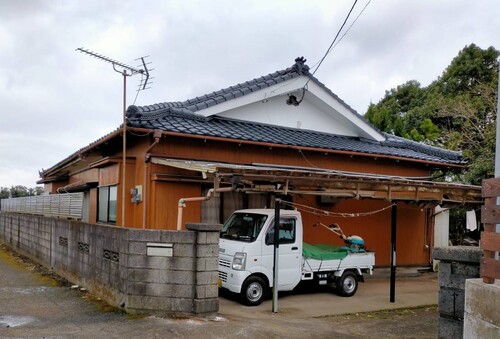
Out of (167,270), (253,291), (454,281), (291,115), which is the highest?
(291,115)

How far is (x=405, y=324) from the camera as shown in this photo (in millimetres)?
8219

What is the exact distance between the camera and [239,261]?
366 inches

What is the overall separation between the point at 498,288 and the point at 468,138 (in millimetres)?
17495

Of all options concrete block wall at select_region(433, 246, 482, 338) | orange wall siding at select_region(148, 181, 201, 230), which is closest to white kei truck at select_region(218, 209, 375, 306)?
orange wall siding at select_region(148, 181, 201, 230)

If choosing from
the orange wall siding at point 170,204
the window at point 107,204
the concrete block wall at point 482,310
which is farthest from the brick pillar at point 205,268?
the window at point 107,204

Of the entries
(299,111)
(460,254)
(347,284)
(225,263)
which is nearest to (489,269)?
(460,254)

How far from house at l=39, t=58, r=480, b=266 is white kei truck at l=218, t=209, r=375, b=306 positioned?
696mm

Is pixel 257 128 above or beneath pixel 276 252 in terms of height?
above

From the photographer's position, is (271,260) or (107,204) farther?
(107,204)

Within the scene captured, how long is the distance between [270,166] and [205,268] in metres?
5.26

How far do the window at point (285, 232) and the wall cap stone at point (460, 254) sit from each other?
424 centimetres

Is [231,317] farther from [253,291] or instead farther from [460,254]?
[460,254]

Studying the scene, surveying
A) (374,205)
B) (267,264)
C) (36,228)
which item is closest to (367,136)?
(374,205)

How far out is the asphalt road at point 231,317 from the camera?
683cm
